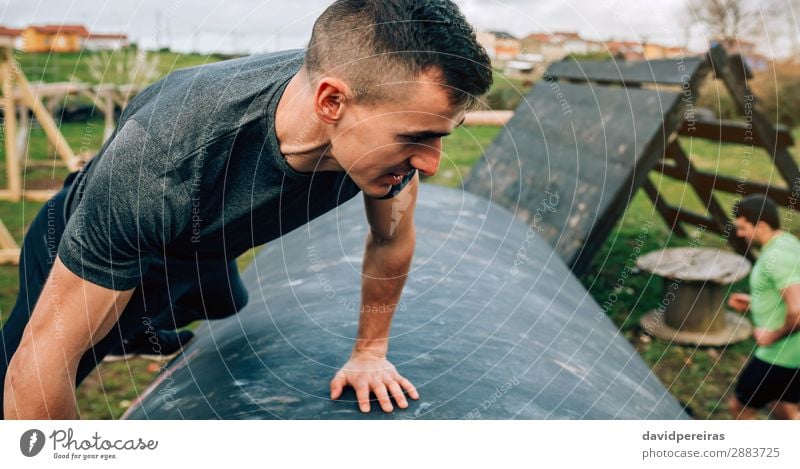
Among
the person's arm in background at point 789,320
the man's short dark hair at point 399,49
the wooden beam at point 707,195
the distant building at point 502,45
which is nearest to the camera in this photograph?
the man's short dark hair at point 399,49

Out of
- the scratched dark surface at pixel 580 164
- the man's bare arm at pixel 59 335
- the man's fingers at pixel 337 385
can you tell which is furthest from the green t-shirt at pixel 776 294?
the man's bare arm at pixel 59 335

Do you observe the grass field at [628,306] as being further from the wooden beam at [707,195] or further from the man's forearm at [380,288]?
the man's forearm at [380,288]

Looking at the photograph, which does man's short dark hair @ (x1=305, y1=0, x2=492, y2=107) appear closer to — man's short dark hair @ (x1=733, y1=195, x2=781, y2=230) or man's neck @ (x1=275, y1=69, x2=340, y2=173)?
man's neck @ (x1=275, y1=69, x2=340, y2=173)

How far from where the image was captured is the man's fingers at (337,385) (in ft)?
5.63

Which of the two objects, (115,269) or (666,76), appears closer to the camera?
(115,269)

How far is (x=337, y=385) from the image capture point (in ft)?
5.70

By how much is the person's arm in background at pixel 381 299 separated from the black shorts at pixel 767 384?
2.33m

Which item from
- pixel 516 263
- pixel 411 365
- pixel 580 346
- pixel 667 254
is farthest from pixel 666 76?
pixel 411 365

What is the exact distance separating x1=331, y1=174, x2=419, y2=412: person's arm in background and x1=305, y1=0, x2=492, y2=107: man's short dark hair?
476 mm

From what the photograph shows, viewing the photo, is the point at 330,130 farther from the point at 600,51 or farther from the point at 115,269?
the point at 600,51

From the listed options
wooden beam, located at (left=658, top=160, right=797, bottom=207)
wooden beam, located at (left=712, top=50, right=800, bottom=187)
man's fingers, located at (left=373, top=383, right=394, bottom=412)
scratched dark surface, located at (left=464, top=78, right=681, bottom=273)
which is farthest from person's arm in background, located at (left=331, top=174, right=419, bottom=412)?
wooden beam, located at (left=712, top=50, right=800, bottom=187)

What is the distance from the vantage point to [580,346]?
2340 mm
